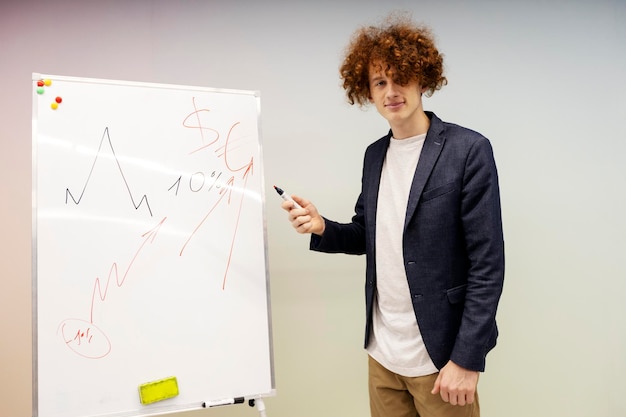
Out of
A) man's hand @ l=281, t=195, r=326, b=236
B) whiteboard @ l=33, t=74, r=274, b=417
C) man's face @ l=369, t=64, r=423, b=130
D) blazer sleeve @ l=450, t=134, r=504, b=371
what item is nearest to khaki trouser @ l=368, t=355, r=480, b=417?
blazer sleeve @ l=450, t=134, r=504, b=371

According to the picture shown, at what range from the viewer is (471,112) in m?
1.77

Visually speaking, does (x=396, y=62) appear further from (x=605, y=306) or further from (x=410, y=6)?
(x=605, y=306)

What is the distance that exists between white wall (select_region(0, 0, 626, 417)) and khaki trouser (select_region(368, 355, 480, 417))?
571 mm

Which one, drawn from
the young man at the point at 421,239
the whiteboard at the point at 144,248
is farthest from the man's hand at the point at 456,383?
the whiteboard at the point at 144,248

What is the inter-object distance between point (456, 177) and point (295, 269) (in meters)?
0.87

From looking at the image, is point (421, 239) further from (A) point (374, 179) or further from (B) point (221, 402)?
(B) point (221, 402)

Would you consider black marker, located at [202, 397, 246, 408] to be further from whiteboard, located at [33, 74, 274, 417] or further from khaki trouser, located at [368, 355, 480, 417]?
khaki trouser, located at [368, 355, 480, 417]

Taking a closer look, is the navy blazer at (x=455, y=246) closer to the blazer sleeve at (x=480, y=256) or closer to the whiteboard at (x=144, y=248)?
the blazer sleeve at (x=480, y=256)

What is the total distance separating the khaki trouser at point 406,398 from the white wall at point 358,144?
22.5 inches

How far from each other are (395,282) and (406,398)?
323 millimetres

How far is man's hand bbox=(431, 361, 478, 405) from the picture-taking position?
3.17 feet

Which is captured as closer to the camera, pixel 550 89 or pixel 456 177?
pixel 456 177

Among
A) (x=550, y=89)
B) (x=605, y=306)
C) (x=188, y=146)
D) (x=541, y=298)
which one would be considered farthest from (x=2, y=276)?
(x=605, y=306)

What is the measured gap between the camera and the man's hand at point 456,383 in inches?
38.0
